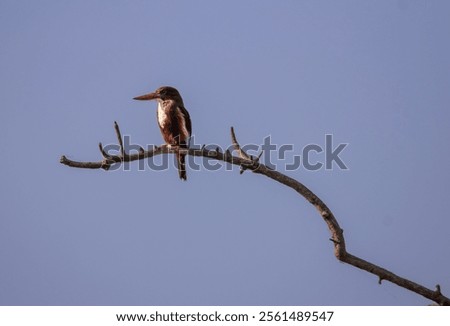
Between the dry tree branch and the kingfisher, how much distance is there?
9.19 ft

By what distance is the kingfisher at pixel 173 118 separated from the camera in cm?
836

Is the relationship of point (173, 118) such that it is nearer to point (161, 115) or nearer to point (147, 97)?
point (161, 115)

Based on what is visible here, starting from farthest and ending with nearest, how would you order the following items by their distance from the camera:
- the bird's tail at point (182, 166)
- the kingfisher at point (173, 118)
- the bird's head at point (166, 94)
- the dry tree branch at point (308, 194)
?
1. the bird's head at point (166, 94)
2. the kingfisher at point (173, 118)
3. the bird's tail at point (182, 166)
4. the dry tree branch at point (308, 194)

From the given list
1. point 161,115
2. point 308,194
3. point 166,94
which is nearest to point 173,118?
point 161,115

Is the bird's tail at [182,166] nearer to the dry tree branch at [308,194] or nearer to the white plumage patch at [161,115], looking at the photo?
the white plumage patch at [161,115]

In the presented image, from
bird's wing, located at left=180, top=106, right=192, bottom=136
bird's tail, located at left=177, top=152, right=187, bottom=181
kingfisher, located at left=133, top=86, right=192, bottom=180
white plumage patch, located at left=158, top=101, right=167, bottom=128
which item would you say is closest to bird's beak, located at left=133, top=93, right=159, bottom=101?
kingfisher, located at left=133, top=86, right=192, bottom=180

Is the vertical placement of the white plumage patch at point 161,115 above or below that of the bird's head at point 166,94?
below

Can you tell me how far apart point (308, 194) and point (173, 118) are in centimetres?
379

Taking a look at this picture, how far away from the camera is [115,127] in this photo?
5047mm

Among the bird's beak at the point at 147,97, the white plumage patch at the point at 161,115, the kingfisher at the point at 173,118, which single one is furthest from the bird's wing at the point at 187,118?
the bird's beak at the point at 147,97

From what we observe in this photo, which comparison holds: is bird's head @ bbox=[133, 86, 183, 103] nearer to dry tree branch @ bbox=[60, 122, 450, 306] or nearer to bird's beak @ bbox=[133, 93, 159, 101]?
bird's beak @ bbox=[133, 93, 159, 101]

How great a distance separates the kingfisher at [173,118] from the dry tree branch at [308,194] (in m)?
2.80
